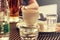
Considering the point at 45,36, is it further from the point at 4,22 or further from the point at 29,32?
the point at 4,22

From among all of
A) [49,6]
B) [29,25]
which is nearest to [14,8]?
[49,6]

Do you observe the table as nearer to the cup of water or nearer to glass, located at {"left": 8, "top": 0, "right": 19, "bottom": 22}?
the cup of water

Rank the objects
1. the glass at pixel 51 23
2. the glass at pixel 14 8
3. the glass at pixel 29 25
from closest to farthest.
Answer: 1. the glass at pixel 29 25
2. the glass at pixel 51 23
3. the glass at pixel 14 8

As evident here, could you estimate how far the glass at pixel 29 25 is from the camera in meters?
0.87

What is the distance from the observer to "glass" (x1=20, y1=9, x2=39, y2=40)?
2.85 feet

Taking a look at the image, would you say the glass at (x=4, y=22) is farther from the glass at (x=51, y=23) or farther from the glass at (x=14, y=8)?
the glass at (x=14, y=8)

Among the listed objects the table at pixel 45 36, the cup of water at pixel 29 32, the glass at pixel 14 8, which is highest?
the glass at pixel 14 8

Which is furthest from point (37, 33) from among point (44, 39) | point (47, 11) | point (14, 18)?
point (14, 18)

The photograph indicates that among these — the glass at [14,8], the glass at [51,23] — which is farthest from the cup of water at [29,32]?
the glass at [14,8]

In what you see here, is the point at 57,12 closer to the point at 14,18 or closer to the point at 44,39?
the point at 44,39

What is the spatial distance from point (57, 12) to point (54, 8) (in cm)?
3

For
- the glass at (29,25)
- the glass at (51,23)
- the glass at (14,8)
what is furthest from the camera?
the glass at (14,8)

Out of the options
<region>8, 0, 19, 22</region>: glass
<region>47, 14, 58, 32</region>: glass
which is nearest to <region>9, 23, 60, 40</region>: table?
<region>47, 14, 58, 32</region>: glass

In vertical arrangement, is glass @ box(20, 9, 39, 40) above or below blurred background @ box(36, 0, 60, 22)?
below
